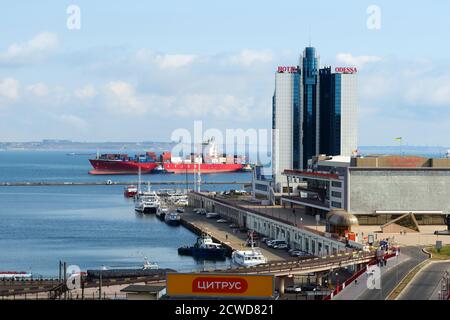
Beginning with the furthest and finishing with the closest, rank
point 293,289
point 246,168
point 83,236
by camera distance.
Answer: point 246,168 < point 83,236 < point 293,289

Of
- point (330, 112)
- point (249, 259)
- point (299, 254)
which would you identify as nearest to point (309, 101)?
point (330, 112)

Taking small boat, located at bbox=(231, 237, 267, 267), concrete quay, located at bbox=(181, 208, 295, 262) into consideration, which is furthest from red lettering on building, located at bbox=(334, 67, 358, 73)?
small boat, located at bbox=(231, 237, 267, 267)

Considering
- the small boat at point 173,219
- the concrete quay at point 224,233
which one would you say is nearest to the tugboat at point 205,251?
the concrete quay at point 224,233

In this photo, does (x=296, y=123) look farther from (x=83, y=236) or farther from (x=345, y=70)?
(x=83, y=236)

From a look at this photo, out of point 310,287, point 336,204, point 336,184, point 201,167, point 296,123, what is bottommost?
point 310,287

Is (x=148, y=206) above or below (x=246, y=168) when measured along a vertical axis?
below

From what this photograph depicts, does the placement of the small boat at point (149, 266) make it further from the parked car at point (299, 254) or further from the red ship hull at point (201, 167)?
the red ship hull at point (201, 167)

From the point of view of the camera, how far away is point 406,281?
3256cm

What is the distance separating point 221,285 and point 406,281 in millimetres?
9882

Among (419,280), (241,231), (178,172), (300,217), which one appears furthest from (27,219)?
(178,172)

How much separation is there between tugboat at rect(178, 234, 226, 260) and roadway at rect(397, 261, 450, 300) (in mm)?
16463

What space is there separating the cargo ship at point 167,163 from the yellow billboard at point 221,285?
461ft
